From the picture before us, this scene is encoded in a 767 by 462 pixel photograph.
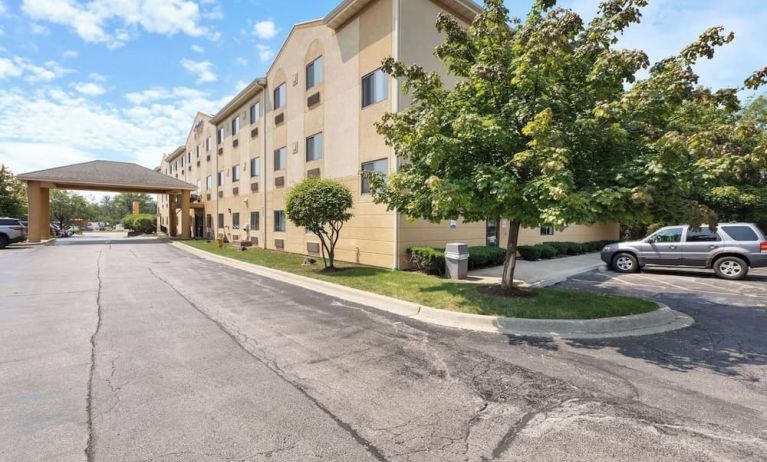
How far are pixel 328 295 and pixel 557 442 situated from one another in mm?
7202

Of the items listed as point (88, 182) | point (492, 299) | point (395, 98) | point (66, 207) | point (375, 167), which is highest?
point (395, 98)

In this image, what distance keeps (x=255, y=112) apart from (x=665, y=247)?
23950 mm

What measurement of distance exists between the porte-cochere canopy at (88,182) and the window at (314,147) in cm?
2120

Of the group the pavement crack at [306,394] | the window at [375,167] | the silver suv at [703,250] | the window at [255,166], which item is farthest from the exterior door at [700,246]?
the window at [255,166]

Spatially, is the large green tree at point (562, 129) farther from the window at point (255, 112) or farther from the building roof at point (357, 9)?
the window at point (255, 112)

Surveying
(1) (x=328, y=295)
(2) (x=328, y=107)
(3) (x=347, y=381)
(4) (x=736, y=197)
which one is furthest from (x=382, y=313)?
(4) (x=736, y=197)

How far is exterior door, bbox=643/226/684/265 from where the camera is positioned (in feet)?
42.0

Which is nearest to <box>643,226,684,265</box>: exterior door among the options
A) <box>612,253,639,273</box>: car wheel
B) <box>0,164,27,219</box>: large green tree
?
<box>612,253,639,273</box>: car wheel

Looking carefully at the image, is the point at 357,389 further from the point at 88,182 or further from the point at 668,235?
the point at 88,182

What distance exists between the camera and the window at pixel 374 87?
13734 mm

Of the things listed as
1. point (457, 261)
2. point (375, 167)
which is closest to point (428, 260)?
point (457, 261)

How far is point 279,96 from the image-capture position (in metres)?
21.8

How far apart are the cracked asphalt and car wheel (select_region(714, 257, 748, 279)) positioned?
5192 millimetres

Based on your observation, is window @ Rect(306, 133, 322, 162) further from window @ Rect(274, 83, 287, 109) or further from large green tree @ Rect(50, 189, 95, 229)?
large green tree @ Rect(50, 189, 95, 229)
